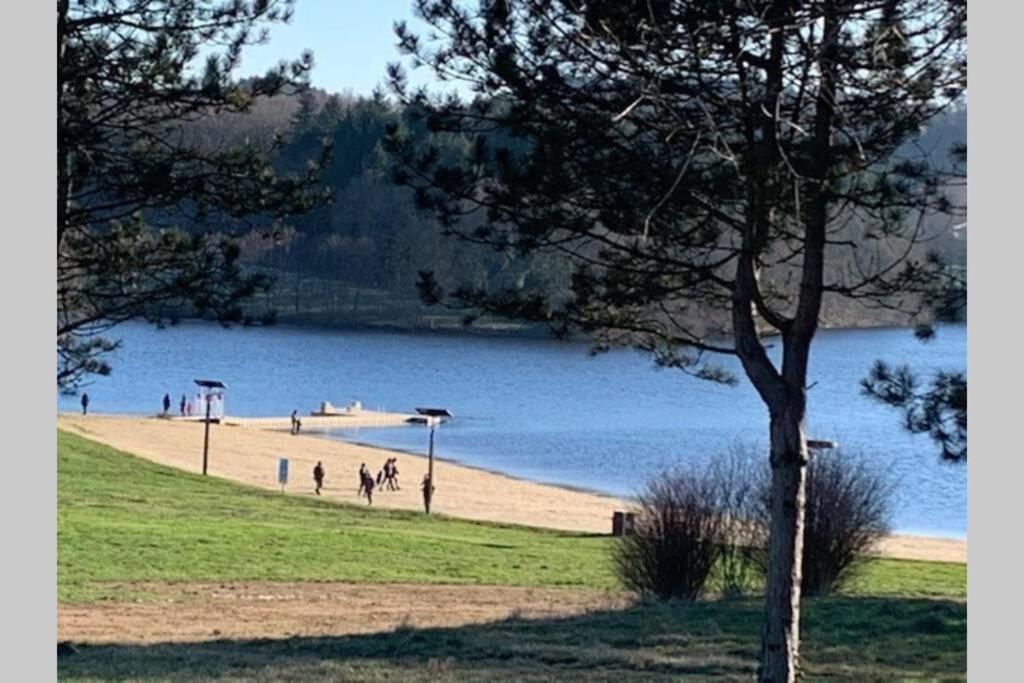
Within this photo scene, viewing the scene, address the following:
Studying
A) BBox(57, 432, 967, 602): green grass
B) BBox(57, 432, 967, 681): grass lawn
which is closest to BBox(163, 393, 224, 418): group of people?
BBox(57, 432, 967, 681): grass lawn

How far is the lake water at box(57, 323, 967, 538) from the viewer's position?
39.6 meters

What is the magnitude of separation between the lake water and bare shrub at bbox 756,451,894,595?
224cm

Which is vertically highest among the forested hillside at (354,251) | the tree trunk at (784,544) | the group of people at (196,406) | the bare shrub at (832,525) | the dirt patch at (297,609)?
the forested hillside at (354,251)

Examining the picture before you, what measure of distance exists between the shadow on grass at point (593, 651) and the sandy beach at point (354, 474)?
11669 millimetres

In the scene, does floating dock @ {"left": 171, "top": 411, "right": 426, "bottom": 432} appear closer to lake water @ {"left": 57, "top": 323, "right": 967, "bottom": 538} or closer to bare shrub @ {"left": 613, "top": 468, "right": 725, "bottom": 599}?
lake water @ {"left": 57, "top": 323, "right": 967, "bottom": 538}

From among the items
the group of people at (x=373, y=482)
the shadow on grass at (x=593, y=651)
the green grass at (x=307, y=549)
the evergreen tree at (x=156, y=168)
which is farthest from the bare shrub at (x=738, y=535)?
the group of people at (x=373, y=482)

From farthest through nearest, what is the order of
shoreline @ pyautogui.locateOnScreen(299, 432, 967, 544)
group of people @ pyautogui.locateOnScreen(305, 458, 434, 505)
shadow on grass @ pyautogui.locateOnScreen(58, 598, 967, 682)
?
group of people @ pyautogui.locateOnScreen(305, 458, 434, 505) < shoreline @ pyautogui.locateOnScreen(299, 432, 967, 544) < shadow on grass @ pyautogui.locateOnScreen(58, 598, 967, 682)

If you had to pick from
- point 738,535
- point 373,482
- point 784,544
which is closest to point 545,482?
point 373,482

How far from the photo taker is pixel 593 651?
10.2 m

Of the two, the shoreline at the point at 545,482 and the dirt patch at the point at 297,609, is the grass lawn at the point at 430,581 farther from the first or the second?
the shoreline at the point at 545,482

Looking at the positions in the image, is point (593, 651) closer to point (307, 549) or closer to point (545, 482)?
point (307, 549)

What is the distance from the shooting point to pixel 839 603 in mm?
12391

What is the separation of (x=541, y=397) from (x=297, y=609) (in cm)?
5220

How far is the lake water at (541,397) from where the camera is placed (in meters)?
39.6
